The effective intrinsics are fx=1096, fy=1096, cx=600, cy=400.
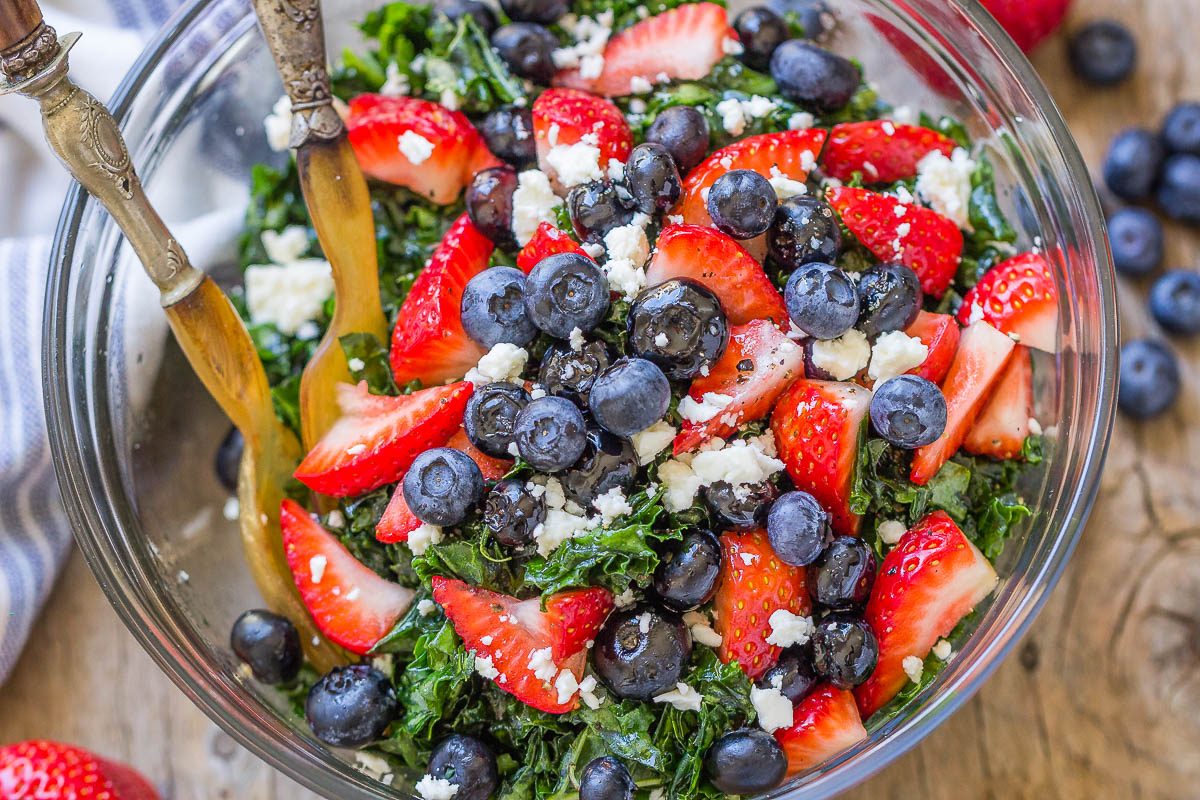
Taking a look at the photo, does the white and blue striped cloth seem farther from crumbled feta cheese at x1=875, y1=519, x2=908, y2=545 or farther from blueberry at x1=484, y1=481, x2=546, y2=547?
crumbled feta cheese at x1=875, y1=519, x2=908, y2=545

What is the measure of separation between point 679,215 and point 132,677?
64.2 inches

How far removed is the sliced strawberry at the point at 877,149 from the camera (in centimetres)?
215

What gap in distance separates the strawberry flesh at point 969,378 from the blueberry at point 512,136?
910mm

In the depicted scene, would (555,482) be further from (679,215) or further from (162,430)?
(162,430)

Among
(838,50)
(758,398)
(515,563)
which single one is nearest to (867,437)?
(758,398)

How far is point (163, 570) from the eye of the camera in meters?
2.22

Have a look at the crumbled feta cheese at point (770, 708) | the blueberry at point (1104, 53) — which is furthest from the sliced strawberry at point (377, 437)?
the blueberry at point (1104, 53)

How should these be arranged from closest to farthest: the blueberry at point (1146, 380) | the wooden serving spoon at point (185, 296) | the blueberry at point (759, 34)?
the wooden serving spoon at point (185, 296)
the blueberry at point (759, 34)
the blueberry at point (1146, 380)

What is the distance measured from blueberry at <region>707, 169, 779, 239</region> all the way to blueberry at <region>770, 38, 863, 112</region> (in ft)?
1.29

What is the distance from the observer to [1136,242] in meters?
2.58

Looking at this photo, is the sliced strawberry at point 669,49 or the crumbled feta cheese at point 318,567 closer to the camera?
the crumbled feta cheese at point 318,567

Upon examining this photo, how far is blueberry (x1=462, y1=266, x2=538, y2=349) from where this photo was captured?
192 cm

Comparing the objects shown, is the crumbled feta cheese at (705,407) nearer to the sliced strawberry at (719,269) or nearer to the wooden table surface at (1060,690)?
the sliced strawberry at (719,269)

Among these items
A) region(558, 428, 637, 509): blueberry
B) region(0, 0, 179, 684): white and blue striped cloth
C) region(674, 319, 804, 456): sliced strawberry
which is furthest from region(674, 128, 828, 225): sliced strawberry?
region(0, 0, 179, 684): white and blue striped cloth
